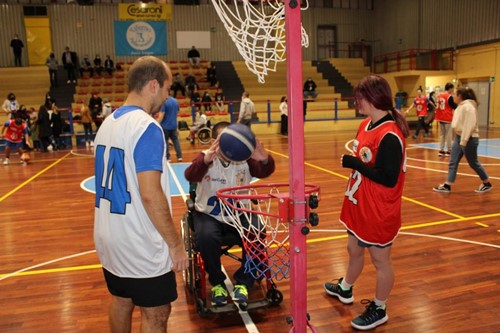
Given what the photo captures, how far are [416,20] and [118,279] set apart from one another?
2341 cm

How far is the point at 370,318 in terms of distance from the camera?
9.43 ft

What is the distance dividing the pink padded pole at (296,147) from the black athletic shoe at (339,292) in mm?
1093

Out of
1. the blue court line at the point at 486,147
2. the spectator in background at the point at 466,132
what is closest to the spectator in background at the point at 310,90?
the blue court line at the point at 486,147

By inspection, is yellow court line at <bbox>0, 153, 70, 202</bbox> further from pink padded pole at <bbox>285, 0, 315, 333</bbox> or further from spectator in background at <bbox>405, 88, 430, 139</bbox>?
spectator in background at <bbox>405, 88, 430, 139</bbox>

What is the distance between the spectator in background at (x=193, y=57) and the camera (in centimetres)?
2165

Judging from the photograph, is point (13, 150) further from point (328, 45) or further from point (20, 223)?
point (328, 45)

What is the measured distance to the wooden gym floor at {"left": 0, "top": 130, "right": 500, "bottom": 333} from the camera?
3000 millimetres

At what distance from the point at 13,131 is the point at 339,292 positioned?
383 inches

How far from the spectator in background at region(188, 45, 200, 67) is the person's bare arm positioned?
2055cm

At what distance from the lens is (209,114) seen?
1655 centimetres

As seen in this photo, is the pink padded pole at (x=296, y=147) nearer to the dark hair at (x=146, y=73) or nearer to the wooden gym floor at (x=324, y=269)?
the dark hair at (x=146, y=73)

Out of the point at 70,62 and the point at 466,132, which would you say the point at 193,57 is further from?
the point at 466,132

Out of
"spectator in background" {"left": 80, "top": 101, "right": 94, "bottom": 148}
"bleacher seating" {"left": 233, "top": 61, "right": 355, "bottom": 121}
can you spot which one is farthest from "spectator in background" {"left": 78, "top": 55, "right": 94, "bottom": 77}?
"bleacher seating" {"left": 233, "top": 61, "right": 355, "bottom": 121}

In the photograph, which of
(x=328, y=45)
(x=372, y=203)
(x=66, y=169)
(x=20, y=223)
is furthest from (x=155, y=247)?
(x=328, y=45)
